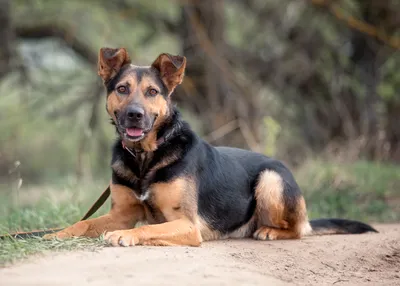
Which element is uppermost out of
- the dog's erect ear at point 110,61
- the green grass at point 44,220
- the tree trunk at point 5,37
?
the tree trunk at point 5,37

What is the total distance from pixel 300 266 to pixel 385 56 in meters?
10.5

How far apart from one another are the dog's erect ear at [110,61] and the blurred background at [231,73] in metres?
6.34

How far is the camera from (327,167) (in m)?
11.8

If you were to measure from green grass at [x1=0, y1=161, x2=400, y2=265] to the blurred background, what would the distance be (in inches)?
46.1

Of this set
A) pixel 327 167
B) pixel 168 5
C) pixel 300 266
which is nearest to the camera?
pixel 300 266

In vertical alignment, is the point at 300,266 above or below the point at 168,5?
below

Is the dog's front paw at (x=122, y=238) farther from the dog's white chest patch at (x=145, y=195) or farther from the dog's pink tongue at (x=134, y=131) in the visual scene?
the dog's pink tongue at (x=134, y=131)

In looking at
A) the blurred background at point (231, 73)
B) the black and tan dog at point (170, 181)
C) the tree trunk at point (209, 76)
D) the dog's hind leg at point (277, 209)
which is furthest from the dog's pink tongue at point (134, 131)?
the tree trunk at point (209, 76)

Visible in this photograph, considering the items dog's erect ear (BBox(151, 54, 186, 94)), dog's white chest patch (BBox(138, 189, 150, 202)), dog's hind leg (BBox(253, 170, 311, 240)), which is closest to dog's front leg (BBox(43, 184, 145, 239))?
dog's white chest patch (BBox(138, 189, 150, 202))

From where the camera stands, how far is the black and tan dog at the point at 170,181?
616cm

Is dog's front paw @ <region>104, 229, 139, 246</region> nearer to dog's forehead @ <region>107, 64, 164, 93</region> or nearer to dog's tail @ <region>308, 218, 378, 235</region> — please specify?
dog's forehead @ <region>107, 64, 164, 93</region>

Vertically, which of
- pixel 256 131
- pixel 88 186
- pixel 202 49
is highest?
pixel 202 49

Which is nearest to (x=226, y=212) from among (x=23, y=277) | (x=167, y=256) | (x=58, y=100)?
(x=167, y=256)

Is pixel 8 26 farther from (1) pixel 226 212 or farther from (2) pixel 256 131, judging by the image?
(1) pixel 226 212
